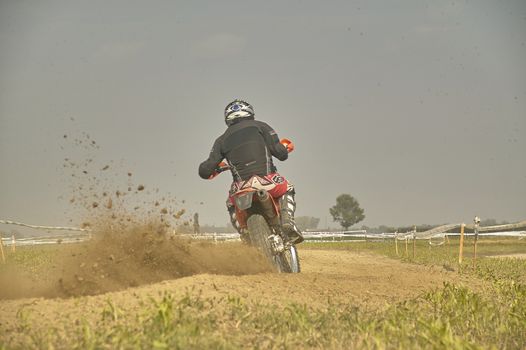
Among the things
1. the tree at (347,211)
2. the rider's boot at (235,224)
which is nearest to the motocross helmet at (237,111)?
the rider's boot at (235,224)

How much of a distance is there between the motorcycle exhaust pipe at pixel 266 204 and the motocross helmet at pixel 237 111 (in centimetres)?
128

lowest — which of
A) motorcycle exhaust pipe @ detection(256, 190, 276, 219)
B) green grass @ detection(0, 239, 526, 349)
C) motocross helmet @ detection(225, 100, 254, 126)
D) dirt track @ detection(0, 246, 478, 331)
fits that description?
green grass @ detection(0, 239, 526, 349)

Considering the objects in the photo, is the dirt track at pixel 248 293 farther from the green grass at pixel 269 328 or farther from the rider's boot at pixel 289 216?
the rider's boot at pixel 289 216

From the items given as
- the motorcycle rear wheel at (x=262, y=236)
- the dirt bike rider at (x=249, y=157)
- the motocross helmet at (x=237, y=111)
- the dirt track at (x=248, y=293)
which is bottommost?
the dirt track at (x=248, y=293)

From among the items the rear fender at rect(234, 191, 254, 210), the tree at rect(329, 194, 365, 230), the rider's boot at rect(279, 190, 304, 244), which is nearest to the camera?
the rear fender at rect(234, 191, 254, 210)

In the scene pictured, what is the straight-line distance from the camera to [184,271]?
8219mm

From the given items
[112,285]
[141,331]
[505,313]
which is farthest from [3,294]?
[505,313]

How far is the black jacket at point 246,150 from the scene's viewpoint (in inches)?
339

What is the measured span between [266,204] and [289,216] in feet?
1.26

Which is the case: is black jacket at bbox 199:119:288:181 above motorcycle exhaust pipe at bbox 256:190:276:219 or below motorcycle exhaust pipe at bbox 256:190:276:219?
above

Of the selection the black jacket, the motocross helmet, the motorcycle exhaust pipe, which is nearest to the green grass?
the motorcycle exhaust pipe

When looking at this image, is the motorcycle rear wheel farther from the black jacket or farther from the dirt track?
the dirt track

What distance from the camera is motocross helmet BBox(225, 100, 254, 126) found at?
8.98 metres

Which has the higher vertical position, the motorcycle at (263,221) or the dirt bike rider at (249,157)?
the dirt bike rider at (249,157)
